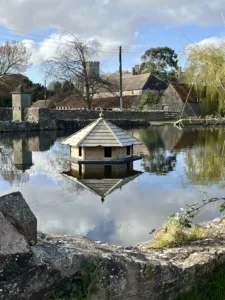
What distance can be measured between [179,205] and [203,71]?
390 cm

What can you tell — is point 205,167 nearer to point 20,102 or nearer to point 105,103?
point 20,102

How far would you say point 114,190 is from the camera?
10.9 meters

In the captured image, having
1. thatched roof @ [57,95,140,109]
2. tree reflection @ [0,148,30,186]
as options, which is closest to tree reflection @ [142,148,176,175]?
tree reflection @ [0,148,30,186]

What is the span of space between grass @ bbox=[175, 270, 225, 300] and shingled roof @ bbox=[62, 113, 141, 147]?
11.8 m

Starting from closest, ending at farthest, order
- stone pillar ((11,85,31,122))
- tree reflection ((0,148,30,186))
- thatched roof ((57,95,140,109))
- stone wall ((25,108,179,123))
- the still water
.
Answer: the still water < tree reflection ((0,148,30,186)) < stone wall ((25,108,179,123)) < stone pillar ((11,85,31,122)) < thatched roof ((57,95,140,109))

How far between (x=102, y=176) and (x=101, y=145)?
104 inches

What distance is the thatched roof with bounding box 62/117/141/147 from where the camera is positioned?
1546 centimetres

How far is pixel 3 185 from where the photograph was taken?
37.6ft

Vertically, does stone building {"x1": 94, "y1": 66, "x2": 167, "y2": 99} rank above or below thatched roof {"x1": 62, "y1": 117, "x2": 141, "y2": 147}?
above

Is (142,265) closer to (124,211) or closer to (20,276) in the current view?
(20,276)

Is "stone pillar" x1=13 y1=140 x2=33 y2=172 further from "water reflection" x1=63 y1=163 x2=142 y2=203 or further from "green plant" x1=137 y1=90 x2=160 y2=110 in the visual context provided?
"green plant" x1=137 y1=90 x2=160 y2=110

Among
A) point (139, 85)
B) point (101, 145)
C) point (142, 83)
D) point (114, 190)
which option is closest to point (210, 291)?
point (114, 190)

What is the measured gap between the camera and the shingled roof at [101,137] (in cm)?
1546

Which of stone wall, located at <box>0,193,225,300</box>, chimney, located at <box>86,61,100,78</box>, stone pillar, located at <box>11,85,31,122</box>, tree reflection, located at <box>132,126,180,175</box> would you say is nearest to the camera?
stone wall, located at <box>0,193,225,300</box>
